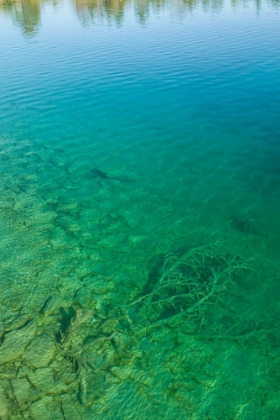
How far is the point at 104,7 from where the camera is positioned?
49094mm

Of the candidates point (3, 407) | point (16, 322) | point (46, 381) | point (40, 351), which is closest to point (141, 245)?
point (16, 322)

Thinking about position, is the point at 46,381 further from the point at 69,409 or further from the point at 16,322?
the point at 16,322

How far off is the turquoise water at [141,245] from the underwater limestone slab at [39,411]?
17mm

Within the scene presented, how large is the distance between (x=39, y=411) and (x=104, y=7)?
5418 centimetres

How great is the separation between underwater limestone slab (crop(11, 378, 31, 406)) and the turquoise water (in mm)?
25

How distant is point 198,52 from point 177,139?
14.9 m

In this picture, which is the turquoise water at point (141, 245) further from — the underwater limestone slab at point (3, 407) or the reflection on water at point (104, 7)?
the reflection on water at point (104, 7)

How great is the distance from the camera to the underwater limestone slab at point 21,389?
5973 millimetres

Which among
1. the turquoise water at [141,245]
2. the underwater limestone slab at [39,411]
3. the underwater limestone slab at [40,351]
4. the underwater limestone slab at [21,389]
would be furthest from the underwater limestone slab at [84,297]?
the underwater limestone slab at [39,411]

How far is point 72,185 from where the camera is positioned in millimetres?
12406

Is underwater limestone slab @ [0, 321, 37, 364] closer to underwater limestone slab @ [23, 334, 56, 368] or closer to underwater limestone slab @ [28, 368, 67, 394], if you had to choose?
underwater limestone slab @ [23, 334, 56, 368]

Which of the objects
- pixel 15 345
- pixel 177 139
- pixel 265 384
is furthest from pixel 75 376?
pixel 177 139

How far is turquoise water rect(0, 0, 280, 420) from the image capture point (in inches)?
246

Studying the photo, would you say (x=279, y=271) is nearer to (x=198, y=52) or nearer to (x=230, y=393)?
(x=230, y=393)
